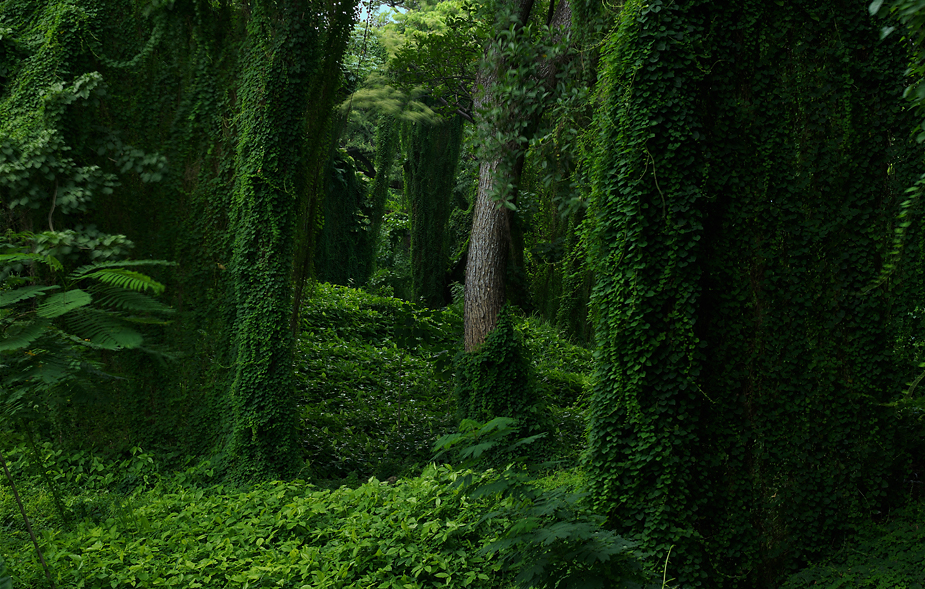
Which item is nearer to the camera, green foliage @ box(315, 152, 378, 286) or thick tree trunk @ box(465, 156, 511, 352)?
thick tree trunk @ box(465, 156, 511, 352)

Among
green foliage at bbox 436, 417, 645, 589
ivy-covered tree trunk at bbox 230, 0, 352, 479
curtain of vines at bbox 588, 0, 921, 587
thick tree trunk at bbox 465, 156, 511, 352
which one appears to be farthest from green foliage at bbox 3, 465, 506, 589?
thick tree trunk at bbox 465, 156, 511, 352

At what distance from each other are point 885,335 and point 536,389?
14.9 feet

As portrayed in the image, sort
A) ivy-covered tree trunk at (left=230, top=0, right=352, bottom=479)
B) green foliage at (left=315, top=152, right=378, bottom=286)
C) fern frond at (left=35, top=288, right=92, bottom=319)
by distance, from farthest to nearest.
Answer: green foliage at (left=315, top=152, right=378, bottom=286)
ivy-covered tree trunk at (left=230, top=0, right=352, bottom=479)
fern frond at (left=35, top=288, right=92, bottom=319)

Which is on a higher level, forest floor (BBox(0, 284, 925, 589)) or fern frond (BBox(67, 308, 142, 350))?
fern frond (BBox(67, 308, 142, 350))

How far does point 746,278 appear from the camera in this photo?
499 cm

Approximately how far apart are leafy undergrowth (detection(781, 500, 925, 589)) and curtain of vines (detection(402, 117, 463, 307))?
43.9ft

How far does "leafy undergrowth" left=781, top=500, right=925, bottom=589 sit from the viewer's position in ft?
13.8

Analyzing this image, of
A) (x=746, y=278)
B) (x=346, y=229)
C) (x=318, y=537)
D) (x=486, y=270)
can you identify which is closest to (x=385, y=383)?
(x=486, y=270)

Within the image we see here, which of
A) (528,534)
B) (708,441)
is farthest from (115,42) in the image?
(708,441)

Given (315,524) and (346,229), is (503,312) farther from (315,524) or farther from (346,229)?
(346,229)

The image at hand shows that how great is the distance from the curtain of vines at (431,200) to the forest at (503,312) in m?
8.60

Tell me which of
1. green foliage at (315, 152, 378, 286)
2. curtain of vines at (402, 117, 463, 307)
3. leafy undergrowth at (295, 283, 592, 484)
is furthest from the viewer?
green foliage at (315, 152, 378, 286)

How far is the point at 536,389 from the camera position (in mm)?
8609

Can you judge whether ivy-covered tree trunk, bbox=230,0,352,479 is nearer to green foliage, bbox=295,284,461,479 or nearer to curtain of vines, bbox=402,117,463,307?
green foliage, bbox=295,284,461,479
